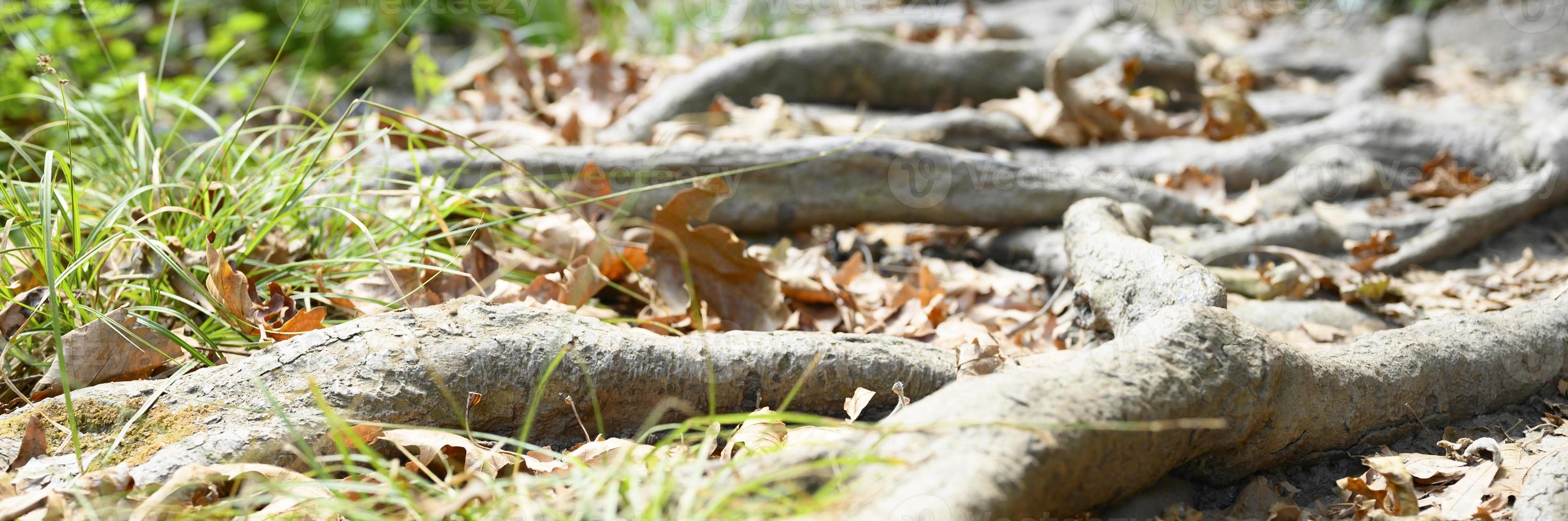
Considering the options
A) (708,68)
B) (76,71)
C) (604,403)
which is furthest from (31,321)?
(708,68)

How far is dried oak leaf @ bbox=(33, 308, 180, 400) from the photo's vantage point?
5.76ft

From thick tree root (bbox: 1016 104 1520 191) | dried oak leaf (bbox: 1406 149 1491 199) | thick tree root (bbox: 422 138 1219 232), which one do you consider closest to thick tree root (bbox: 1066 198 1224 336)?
thick tree root (bbox: 422 138 1219 232)

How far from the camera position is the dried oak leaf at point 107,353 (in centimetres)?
176

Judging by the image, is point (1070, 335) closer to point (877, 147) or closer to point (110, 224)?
point (877, 147)

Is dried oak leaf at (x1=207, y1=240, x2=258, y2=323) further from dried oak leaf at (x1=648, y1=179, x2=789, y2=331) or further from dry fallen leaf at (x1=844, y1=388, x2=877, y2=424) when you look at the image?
dry fallen leaf at (x1=844, y1=388, x2=877, y2=424)

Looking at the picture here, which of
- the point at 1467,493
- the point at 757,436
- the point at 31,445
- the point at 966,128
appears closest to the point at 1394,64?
the point at 966,128

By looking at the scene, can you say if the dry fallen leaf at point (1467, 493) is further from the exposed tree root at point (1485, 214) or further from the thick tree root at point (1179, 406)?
the exposed tree root at point (1485, 214)

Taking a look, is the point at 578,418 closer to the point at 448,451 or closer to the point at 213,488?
the point at 448,451

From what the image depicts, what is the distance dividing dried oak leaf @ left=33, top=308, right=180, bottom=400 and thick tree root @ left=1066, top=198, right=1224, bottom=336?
193 centimetres

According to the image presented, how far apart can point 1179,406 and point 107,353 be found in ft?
6.42

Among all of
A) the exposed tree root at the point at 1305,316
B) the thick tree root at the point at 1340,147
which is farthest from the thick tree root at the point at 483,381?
the thick tree root at the point at 1340,147

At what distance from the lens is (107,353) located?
5.89 ft

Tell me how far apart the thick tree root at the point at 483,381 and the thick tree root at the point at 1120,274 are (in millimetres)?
452

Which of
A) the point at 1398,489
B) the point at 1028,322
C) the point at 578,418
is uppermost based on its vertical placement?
the point at 578,418
